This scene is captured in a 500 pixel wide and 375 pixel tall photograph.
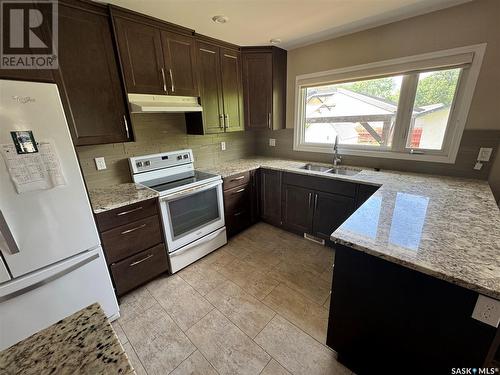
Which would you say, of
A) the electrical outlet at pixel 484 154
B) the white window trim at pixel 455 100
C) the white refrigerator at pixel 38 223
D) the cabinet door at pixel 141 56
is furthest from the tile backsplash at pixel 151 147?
the electrical outlet at pixel 484 154

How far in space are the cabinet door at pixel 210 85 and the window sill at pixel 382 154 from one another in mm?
1231

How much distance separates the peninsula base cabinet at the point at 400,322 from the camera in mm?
898

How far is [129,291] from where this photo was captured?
6.45ft

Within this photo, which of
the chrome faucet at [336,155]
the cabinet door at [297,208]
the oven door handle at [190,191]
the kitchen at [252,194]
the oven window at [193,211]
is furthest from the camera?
the chrome faucet at [336,155]

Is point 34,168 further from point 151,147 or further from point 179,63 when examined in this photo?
point 179,63

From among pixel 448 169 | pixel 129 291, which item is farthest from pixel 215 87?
pixel 448 169

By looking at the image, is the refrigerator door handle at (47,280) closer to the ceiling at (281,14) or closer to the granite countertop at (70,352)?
the granite countertop at (70,352)

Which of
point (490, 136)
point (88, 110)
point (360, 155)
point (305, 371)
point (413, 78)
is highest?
point (413, 78)

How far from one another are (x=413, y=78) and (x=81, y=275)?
331 cm

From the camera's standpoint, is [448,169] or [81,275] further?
[448,169]

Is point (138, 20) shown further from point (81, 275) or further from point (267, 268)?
point (267, 268)

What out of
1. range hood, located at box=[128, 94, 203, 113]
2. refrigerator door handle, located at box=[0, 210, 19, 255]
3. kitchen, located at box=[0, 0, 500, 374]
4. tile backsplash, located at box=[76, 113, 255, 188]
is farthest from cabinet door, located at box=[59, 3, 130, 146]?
refrigerator door handle, located at box=[0, 210, 19, 255]

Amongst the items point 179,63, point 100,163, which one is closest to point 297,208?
point 179,63

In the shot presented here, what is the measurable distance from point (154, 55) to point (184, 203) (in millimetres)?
1381
